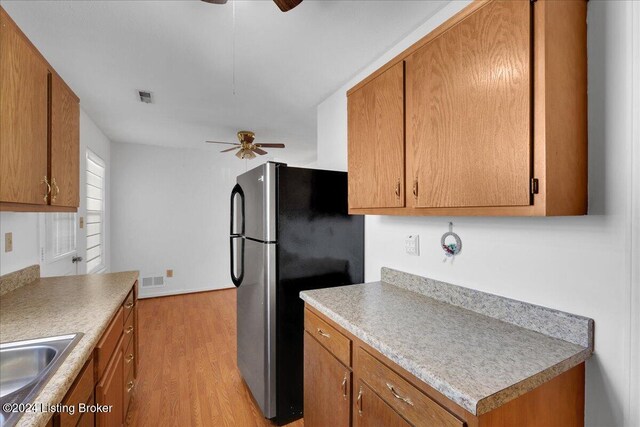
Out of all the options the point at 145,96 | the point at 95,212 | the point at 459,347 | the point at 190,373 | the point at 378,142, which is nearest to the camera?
the point at 459,347

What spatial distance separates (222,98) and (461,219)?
7.38ft

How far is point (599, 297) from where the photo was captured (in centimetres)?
99

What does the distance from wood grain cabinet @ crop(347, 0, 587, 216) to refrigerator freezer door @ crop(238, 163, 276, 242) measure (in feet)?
2.74

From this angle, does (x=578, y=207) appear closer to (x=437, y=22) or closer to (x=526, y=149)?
(x=526, y=149)

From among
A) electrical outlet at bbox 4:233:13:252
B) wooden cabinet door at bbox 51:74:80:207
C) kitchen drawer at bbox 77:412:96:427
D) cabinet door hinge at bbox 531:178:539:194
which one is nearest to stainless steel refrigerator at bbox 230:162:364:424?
kitchen drawer at bbox 77:412:96:427

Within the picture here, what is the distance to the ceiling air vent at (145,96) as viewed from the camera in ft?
8.31

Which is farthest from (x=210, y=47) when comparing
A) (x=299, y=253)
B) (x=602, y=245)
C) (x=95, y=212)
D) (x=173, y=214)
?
(x=173, y=214)

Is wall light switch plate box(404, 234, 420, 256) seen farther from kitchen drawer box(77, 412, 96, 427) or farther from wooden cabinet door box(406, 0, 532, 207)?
kitchen drawer box(77, 412, 96, 427)

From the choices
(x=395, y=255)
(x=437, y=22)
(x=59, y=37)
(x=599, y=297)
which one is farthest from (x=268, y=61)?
(x=599, y=297)

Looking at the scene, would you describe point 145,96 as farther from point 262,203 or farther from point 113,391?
point 113,391

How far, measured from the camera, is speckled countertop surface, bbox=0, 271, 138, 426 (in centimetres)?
83

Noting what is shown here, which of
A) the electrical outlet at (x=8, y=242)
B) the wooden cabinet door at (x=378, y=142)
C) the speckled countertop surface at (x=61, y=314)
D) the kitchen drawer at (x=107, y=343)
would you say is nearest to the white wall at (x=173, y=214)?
the speckled countertop surface at (x=61, y=314)

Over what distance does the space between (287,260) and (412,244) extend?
0.77m

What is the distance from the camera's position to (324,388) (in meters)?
1.45
